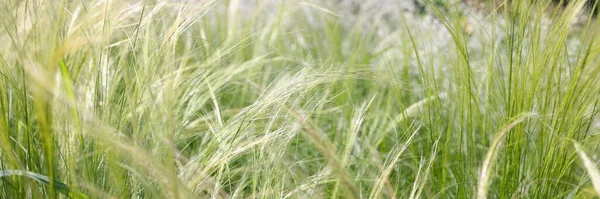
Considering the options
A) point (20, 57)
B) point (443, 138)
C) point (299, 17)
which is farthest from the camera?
point (299, 17)

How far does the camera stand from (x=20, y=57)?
112cm

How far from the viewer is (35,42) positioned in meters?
1.17

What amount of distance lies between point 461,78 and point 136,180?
24.6 inches

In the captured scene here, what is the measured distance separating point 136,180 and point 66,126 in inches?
6.4

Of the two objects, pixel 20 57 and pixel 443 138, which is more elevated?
pixel 20 57

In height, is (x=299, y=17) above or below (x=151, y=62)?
below

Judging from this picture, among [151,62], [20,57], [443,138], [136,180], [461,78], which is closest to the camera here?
[20,57]

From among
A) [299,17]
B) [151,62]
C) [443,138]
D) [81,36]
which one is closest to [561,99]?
[443,138]

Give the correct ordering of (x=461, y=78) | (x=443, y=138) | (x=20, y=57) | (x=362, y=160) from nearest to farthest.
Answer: (x=20, y=57), (x=461, y=78), (x=443, y=138), (x=362, y=160)

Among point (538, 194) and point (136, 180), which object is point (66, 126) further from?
point (538, 194)

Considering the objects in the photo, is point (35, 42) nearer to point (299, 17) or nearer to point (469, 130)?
point (469, 130)

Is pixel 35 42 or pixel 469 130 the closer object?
pixel 35 42

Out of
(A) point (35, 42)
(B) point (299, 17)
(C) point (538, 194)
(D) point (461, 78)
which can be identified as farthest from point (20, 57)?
(B) point (299, 17)

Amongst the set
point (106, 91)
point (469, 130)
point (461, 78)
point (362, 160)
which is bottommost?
point (362, 160)
